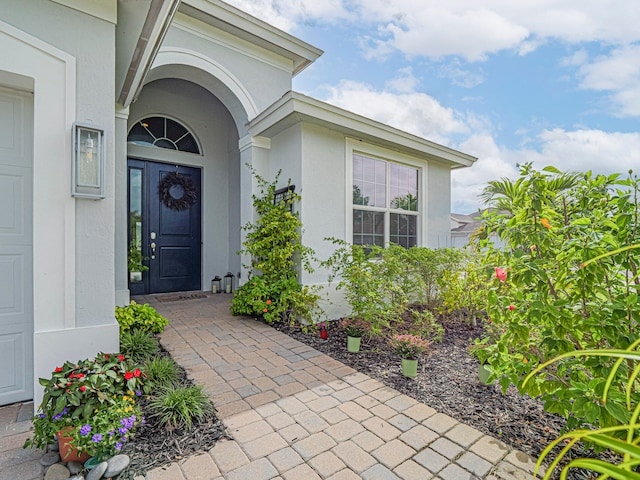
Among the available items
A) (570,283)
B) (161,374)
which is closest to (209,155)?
(161,374)

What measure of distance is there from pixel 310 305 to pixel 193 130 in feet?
14.5

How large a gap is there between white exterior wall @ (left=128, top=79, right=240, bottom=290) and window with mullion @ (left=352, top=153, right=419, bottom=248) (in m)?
2.70

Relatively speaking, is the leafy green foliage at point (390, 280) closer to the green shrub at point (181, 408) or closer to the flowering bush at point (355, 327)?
the flowering bush at point (355, 327)

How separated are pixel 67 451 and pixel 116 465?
0.33 metres

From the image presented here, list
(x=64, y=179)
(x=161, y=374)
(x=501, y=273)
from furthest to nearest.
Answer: (x=161, y=374) < (x=64, y=179) < (x=501, y=273)

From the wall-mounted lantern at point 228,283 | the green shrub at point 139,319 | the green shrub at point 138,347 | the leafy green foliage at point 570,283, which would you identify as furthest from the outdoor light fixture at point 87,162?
the wall-mounted lantern at point 228,283

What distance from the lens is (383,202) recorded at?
5.59 meters

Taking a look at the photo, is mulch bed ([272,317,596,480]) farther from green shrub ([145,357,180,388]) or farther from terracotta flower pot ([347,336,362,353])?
green shrub ([145,357,180,388])

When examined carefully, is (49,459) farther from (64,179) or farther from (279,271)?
(279,271)

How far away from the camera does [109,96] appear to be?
2404 millimetres

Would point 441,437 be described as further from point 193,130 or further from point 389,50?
point 389,50

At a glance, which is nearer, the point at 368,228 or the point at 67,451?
the point at 67,451

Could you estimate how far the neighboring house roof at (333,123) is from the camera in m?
4.21

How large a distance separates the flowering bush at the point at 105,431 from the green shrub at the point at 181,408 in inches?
10.7
